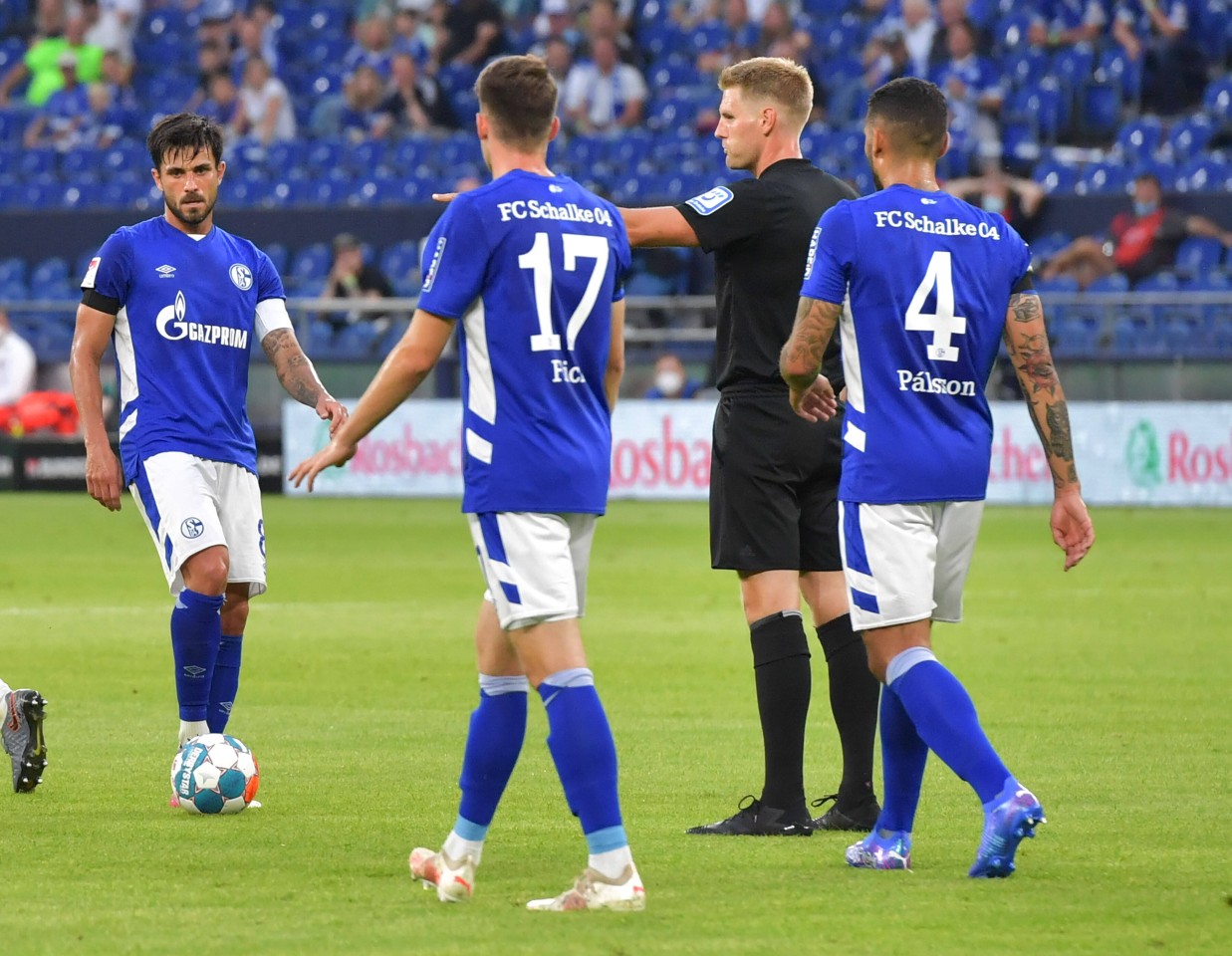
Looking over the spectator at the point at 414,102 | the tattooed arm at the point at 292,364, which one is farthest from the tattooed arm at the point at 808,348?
the spectator at the point at 414,102

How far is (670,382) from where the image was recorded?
2227cm

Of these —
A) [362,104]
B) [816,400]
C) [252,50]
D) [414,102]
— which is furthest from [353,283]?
[816,400]

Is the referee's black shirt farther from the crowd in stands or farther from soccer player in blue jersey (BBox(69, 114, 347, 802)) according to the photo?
the crowd in stands


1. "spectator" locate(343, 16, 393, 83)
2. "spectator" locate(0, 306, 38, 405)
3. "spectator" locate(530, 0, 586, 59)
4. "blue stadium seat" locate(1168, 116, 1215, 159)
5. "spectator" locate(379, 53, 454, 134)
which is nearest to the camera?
"blue stadium seat" locate(1168, 116, 1215, 159)

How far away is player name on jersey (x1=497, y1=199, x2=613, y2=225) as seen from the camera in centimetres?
504

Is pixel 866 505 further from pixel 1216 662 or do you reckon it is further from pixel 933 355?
pixel 1216 662

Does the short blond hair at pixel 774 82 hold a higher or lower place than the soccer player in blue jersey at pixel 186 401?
higher

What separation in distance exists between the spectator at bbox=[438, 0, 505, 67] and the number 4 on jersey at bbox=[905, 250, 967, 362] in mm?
22309

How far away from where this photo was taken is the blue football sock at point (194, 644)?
6.98m

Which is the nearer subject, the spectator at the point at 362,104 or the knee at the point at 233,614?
the knee at the point at 233,614

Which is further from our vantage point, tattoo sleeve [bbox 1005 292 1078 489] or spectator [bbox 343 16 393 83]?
spectator [bbox 343 16 393 83]

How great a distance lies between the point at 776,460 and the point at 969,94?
1773 centimetres

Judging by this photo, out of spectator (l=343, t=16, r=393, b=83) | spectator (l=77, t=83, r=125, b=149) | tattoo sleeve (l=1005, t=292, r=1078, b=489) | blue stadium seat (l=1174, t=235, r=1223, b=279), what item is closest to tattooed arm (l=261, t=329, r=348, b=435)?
tattoo sleeve (l=1005, t=292, r=1078, b=489)

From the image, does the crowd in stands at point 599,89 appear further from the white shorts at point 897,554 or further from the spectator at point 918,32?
the white shorts at point 897,554
